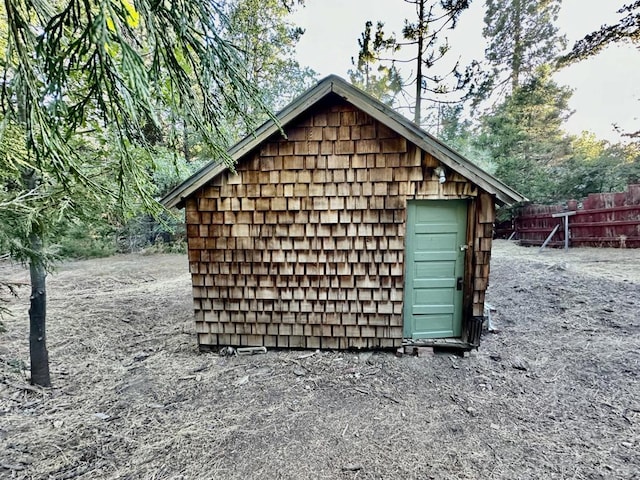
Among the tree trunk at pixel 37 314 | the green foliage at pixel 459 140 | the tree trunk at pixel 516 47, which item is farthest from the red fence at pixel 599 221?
the tree trunk at pixel 37 314

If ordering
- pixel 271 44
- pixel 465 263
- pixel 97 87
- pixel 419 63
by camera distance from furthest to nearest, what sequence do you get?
pixel 271 44
pixel 419 63
pixel 465 263
pixel 97 87

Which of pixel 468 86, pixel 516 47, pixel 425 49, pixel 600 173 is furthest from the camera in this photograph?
pixel 516 47

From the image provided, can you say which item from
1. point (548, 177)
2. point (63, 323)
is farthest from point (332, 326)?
point (548, 177)

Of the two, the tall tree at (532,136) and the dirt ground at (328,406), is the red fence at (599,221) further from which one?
the dirt ground at (328,406)

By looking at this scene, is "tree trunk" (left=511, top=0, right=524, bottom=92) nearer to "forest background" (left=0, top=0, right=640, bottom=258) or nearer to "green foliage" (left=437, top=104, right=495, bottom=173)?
"forest background" (left=0, top=0, right=640, bottom=258)

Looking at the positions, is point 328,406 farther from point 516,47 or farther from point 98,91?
point 516,47

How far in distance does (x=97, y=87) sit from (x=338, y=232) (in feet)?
9.60

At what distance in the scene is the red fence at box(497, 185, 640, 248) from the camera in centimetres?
827

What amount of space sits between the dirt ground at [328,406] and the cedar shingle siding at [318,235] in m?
0.42

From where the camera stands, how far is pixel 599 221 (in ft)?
29.8

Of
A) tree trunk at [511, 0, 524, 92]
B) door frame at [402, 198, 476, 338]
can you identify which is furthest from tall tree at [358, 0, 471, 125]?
door frame at [402, 198, 476, 338]

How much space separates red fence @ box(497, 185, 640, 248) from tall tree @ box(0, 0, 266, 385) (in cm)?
1105

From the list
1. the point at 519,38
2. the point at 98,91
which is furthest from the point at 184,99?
the point at 519,38

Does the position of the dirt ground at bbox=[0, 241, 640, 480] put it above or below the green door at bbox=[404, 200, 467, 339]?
below
